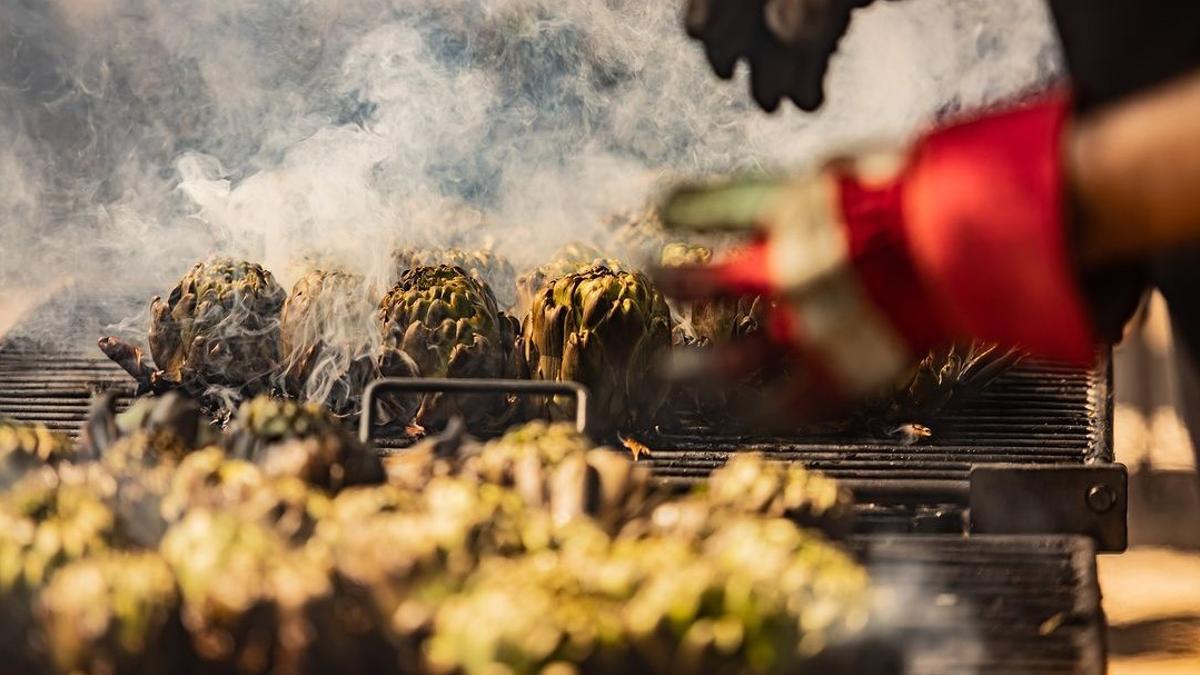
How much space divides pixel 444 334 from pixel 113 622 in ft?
8.11

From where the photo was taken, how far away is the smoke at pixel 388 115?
18.6 ft

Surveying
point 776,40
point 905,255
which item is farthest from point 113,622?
point 776,40

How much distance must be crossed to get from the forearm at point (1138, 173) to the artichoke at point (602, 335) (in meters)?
2.55

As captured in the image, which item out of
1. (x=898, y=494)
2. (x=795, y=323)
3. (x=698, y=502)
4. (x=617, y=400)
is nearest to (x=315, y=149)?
(x=617, y=400)

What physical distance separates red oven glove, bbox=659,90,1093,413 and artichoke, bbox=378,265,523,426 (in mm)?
2595

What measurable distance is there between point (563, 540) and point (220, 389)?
245cm

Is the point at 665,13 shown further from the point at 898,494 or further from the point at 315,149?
the point at 898,494

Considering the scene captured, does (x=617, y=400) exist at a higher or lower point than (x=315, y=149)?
lower

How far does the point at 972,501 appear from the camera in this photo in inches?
89.4

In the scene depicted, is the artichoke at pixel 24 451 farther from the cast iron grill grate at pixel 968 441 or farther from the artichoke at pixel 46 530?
the cast iron grill grate at pixel 968 441

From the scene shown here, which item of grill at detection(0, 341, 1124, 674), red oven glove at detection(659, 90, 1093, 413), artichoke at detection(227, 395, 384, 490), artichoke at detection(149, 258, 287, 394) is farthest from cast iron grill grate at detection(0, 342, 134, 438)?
red oven glove at detection(659, 90, 1093, 413)

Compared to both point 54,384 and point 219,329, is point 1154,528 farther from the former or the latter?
point 54,384

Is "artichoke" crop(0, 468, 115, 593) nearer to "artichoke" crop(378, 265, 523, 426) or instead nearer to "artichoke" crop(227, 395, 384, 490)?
"artichoke" crop(227, 395, 384, 490)

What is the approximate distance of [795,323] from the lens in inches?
46.4
